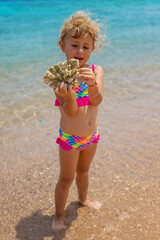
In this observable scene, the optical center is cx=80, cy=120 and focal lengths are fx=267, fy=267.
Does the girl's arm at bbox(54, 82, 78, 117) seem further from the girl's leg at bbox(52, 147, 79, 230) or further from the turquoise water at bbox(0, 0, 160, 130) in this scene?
the turquoise water at bbox(0, 0, 160, 130)

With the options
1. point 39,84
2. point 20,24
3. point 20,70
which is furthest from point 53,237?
point 20,24

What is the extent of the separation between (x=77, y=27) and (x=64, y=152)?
1.12 meters

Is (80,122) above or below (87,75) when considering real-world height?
below

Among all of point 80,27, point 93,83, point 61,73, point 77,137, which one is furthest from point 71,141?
point 80,27

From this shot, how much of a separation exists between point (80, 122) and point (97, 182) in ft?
3.79

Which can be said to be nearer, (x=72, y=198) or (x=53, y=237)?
(x=53, y=237)

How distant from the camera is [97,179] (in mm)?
3318

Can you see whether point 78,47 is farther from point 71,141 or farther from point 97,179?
point 97,179

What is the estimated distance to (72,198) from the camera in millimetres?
3055

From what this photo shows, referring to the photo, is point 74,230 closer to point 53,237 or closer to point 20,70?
point 53,237

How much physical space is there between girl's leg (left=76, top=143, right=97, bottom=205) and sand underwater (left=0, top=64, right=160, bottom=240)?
0.54ft

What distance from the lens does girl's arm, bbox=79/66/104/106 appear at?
7.00 ft

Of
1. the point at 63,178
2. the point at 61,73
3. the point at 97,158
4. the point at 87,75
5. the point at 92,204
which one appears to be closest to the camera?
the point at 61,73

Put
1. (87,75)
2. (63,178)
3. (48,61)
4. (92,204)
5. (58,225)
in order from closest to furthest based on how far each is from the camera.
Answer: (87,75), (63,178), (58,225), (92,204), (48,61)
